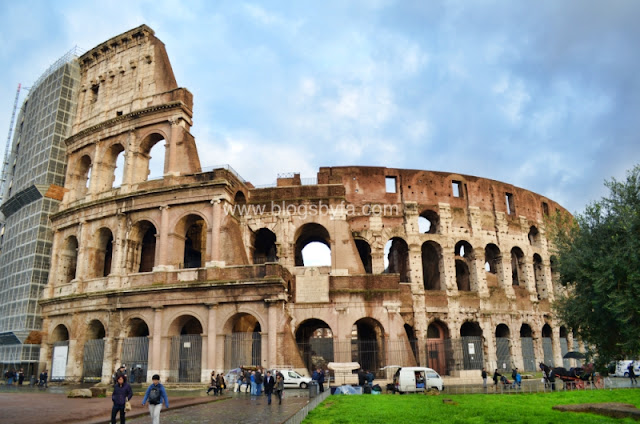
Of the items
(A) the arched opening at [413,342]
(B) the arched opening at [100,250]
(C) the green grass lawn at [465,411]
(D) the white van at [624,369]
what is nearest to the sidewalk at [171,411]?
(C) the green grass lawn at [465,411]

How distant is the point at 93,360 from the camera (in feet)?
77.7

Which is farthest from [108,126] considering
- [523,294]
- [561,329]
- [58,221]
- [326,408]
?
[561,329]

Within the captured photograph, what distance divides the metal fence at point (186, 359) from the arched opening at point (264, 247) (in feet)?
20.1

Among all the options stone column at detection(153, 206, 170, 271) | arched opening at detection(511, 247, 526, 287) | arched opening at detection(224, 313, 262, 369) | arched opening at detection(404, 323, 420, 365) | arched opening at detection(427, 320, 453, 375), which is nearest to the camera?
arched opening at detection(224, 313, 262, 369)

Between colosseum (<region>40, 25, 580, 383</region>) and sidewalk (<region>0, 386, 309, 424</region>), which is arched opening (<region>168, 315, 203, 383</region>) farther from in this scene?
sidewalk (<region>0, 386, 309, 424</region>)

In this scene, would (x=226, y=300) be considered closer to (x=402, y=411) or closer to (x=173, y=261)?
(x=173, y=261)

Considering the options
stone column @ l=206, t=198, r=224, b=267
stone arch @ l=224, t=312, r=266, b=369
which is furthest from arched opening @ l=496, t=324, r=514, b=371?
stone column @ l=206, t=198, r=224, b=267

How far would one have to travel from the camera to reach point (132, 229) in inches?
982

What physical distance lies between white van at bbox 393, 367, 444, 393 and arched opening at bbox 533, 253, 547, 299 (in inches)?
641

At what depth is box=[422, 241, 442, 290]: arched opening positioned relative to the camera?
28547 millimetres

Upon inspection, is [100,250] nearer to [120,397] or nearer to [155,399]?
[120,397]

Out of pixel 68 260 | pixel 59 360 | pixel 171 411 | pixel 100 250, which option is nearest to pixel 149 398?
pixel 171 411

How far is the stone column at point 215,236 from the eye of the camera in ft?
74.2

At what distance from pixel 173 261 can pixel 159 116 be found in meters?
7.95
